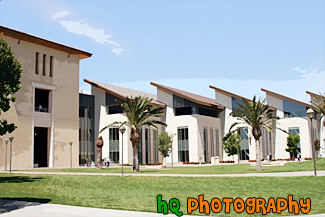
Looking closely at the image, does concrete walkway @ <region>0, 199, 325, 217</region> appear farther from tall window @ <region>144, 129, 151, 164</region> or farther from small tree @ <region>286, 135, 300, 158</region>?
small tree @ <region>286, 135, 300, 158</region>

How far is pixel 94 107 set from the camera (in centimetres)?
5994

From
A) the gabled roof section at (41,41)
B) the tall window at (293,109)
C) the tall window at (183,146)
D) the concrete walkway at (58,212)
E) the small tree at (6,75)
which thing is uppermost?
the gabled roof section at (41,41)

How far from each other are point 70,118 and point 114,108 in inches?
358

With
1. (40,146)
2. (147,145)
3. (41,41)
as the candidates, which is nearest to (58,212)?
(41,41)

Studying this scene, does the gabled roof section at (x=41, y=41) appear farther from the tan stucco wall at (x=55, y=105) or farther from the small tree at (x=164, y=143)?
the small tree at (x=164, y=143)

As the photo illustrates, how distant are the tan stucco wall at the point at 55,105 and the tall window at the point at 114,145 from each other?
23.3 ft

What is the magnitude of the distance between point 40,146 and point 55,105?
6344mm

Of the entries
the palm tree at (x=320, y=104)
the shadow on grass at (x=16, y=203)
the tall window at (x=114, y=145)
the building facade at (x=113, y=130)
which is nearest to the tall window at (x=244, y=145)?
the palm tree at (x=320, y=104)

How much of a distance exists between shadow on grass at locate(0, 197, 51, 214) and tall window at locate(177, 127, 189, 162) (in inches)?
1934

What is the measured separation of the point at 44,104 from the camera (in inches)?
2007

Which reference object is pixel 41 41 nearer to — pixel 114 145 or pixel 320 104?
pixel 114 145

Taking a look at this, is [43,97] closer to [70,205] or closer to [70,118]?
[70,118]

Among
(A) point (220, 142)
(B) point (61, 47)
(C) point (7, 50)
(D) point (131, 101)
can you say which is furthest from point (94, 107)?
(C) point (7, 50)

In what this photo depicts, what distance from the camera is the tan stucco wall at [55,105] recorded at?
44.2 meters
